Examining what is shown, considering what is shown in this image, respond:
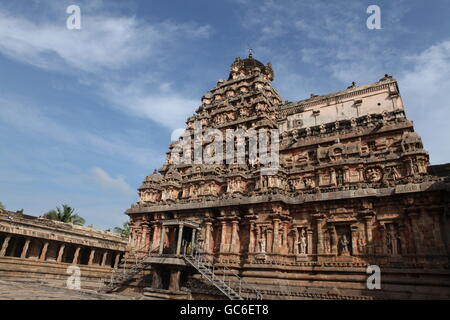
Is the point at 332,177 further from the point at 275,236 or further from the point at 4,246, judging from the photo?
the point at 4,246

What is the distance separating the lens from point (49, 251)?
36562 mm

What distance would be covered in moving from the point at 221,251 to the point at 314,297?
8860mm

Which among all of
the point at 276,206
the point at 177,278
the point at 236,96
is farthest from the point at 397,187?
the point at 236,96

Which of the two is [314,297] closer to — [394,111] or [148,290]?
[148,290]

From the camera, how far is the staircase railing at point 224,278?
70.3ft

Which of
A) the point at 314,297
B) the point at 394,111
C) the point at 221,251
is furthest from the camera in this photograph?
the point at 394,111

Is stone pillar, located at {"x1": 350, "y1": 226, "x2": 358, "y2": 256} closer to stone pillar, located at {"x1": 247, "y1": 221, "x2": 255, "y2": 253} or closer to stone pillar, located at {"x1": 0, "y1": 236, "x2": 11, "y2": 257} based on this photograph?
stone pillar, located at {"x1": 247, "y1": 221, "x2": 255, "y2": 253}

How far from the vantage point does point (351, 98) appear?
3338 cm

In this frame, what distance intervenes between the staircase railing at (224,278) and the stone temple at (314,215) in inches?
4.1

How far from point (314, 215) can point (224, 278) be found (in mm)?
8626

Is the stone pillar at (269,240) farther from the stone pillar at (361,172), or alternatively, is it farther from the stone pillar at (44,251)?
the stone pillar at (44,251)

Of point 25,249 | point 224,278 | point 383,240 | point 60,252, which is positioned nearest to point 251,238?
point 224,278
